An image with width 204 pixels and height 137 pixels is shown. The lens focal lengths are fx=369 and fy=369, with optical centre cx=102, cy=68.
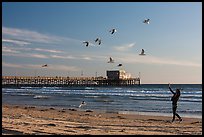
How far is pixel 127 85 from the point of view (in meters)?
102

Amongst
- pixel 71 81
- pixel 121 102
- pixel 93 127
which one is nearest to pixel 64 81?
pixel 71 81

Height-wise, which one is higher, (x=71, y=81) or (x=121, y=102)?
(x=71, y=81)

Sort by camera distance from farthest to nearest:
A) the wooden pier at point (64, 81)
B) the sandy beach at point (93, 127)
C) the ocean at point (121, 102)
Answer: the wooden pier at point (64, 81), the ocean at point (121, 102), the sandy beach at point (93, 127)

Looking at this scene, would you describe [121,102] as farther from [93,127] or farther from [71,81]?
[71,81]

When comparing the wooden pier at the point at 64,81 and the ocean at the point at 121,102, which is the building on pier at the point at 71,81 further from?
the ocean at the point at 121,102

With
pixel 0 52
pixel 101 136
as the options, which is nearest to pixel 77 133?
pixel 101 136

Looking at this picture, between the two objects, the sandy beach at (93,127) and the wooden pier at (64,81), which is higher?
Result: the wooden pier at (64,81)

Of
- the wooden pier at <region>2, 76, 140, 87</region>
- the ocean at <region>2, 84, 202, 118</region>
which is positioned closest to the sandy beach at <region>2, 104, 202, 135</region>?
the ocean at <region>2, 84, 202, 118</region>

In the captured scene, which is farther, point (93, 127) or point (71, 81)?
point (71, 81)

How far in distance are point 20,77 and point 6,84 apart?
4.23 meters

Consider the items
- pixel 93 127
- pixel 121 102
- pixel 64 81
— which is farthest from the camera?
pixel 64 81

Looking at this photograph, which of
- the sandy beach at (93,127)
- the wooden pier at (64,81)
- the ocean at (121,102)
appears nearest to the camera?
the sandy beach at (93,127)

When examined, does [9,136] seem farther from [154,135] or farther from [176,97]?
[176,97]

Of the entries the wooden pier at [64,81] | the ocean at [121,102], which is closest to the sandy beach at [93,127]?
the ocean at [121,102]
